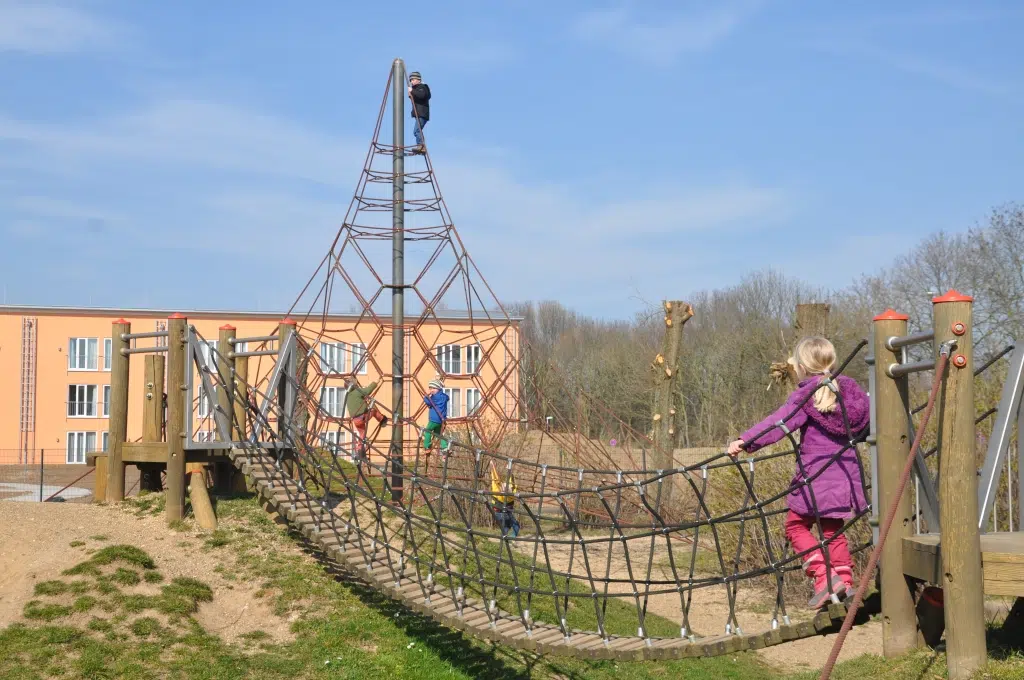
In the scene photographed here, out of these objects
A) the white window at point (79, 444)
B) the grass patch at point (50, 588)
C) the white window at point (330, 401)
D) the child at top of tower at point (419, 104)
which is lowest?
the white window at point (79, 444)

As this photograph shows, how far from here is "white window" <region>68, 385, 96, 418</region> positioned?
109 feet

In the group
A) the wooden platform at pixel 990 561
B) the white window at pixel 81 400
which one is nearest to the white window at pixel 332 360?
the wooden platform at pixel 990 561

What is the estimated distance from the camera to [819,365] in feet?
15.1

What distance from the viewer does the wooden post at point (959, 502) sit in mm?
3889

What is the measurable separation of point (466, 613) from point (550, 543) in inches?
55.6

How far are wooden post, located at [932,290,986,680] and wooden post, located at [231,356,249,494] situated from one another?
5985 millimetres

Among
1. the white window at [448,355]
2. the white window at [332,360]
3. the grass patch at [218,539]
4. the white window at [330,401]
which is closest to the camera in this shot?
the grass patch at [218,539]

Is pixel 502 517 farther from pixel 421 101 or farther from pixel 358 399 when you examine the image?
pixel 421 101

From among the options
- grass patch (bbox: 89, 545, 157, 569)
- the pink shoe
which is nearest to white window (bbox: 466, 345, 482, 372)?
grass patch (bbox: 89, 545, 157, 569)

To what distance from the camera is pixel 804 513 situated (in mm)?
4715

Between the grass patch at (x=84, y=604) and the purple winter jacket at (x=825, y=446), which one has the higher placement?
the purple winter jacket at (x=825, y=446)

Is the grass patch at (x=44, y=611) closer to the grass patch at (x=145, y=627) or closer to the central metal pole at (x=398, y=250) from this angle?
the grass patch at (x=145, y=627)

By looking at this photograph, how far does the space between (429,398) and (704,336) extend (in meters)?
23.9

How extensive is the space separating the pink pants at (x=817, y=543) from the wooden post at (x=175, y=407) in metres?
5.37
